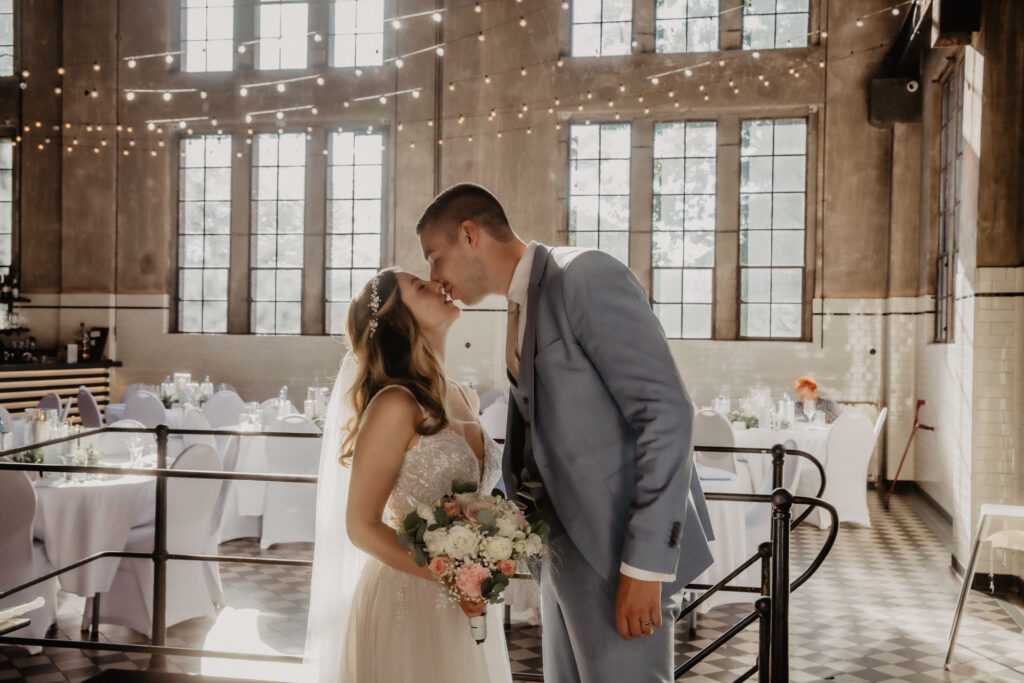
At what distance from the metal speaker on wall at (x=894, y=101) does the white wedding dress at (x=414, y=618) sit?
Answer: 9.41 metres

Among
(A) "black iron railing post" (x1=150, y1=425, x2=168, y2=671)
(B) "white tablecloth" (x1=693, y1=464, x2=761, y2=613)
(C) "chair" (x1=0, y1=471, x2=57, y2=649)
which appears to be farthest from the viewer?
(B) "white tablecloth" (x1=693, y1=464, x2=761, y2=613)

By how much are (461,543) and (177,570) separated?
330cm

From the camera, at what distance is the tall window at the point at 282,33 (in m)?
12.3

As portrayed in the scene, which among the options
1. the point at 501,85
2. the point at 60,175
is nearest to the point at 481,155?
the point at 501,85

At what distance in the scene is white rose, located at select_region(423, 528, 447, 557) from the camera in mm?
1941

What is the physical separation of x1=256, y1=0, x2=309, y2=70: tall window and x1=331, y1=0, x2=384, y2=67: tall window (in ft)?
1.54

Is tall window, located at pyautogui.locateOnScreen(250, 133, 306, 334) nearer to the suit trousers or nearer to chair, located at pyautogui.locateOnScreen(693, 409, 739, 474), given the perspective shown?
chair, located at pyautogui.locateOnScreen(693, 409, 739, 474)

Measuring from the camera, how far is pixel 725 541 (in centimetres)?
517

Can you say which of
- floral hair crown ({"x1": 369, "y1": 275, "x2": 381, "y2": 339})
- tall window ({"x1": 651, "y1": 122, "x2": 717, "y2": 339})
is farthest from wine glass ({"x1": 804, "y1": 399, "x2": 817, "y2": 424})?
floral hair crown ({"x1": 369, "y1": 275, "x2": 381, "y2": 339})

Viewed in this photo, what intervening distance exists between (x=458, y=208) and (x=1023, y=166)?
5.52 meters

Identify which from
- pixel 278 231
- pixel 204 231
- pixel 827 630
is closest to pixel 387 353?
pixel 827 630

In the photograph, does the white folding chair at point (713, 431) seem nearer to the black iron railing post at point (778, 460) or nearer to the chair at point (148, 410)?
the black iron railing post at point (778, 460)

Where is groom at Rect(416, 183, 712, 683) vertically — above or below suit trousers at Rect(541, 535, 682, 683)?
above

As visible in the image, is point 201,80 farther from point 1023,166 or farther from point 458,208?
point 458,208
